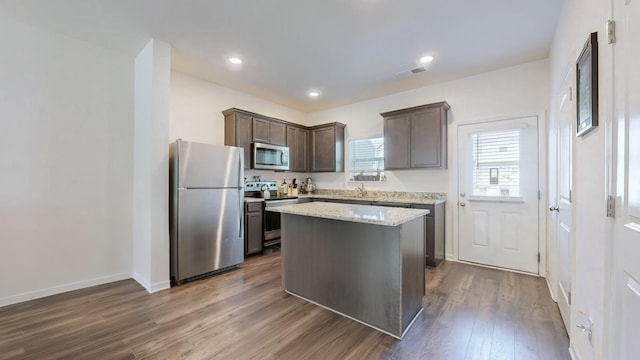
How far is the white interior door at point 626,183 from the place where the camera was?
0.95 metres

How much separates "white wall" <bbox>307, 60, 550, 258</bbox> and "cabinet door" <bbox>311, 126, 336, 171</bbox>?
0.35m

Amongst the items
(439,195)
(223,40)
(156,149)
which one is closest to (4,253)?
(156,149)

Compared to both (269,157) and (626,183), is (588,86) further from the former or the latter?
(269,157)

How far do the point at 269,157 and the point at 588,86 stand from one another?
3.93m

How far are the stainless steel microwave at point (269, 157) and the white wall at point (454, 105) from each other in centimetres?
128

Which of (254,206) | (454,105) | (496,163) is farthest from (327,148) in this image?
(496,163)

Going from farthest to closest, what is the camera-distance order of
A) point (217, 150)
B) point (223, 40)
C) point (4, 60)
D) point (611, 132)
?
point (217, 150), point (223, 40), point (4, 60), point (611, 132)

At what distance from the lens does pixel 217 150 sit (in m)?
3.37

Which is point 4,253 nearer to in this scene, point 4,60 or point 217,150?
point 4,60

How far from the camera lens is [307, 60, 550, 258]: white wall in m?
3.36

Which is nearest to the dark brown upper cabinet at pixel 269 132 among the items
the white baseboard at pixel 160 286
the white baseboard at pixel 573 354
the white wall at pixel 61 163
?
the white wall at pixel 61 163

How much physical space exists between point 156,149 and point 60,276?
1.67m

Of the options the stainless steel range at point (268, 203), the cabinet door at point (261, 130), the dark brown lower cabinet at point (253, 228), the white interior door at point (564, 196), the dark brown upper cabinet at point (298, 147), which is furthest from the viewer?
the dark brown upper cabinet at point (298, 147)

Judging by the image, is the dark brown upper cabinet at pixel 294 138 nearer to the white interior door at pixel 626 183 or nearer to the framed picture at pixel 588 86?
the framed picture at pixel 588 86
